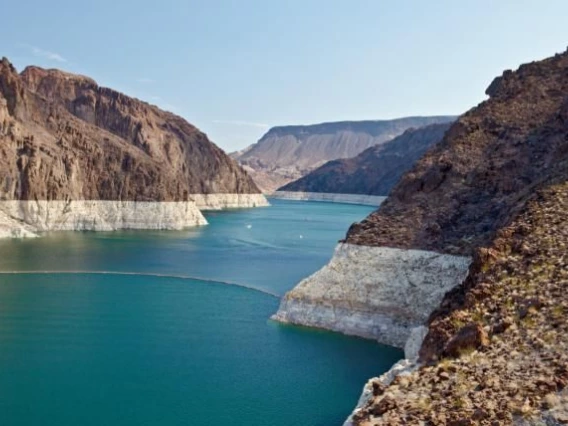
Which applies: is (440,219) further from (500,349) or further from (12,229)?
(12,229)

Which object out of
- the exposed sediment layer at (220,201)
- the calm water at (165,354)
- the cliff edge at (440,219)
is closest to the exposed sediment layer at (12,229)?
the calm water at (165,354)

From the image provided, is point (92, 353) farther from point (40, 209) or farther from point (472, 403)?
point (40, 209)

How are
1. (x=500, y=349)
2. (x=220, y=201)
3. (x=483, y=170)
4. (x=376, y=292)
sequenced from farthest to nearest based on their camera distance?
(x=220, y=201), (x=483, y=170), (x=376, y=292), (x=500, y=349)

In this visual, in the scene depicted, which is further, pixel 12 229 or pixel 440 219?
pixel 12 229

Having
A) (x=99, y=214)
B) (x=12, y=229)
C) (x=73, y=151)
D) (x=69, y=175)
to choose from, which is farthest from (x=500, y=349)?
(x=73, y=151)

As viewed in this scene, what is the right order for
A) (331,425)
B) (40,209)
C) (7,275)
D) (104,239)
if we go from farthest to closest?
1. (40,209)
2. (104,239)
3. (7,275)
4. (331,425)

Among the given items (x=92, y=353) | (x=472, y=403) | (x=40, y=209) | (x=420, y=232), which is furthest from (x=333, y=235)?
(x=472, y=403)

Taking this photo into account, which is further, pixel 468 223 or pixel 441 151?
pixel 441 151
